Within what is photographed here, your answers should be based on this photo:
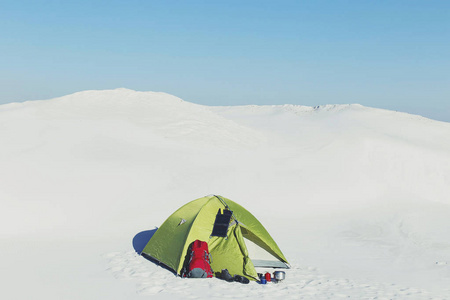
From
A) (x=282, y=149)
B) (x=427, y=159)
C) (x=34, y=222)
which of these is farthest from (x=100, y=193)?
(x=427, y=159)

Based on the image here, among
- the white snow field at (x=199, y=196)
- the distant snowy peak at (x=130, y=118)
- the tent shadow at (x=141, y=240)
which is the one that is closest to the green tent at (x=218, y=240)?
the white snow field at (x=199, y=196)

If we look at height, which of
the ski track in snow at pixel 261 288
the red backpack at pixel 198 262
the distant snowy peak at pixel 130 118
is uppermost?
the distant snowy peak at pixel 130 118

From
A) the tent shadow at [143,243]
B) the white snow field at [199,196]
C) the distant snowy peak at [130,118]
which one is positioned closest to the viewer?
the white snow field at [199,196]

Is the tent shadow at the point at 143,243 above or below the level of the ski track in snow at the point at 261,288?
above

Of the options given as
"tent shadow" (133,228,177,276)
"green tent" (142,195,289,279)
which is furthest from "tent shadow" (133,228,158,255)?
"green tent" (142,195,289,279)

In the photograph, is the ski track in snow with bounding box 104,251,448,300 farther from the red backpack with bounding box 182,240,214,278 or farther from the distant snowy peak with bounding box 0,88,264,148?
the distant snowy peak with bounding box 0,88,264,148

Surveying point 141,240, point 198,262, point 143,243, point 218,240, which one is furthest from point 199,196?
point 198,262

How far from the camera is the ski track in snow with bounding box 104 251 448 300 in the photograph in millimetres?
8625

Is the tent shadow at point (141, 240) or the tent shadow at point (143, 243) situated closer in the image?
the tent shadow at point (143, 243)

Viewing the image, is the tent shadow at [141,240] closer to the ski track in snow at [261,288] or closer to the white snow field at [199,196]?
the white snow field at [199,196]

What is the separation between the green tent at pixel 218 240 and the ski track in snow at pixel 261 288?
40 centimetres

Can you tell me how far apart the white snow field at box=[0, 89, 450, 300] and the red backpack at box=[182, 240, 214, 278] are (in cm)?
17

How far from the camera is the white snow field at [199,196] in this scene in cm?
940

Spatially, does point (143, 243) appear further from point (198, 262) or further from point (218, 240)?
point (198, 262)
